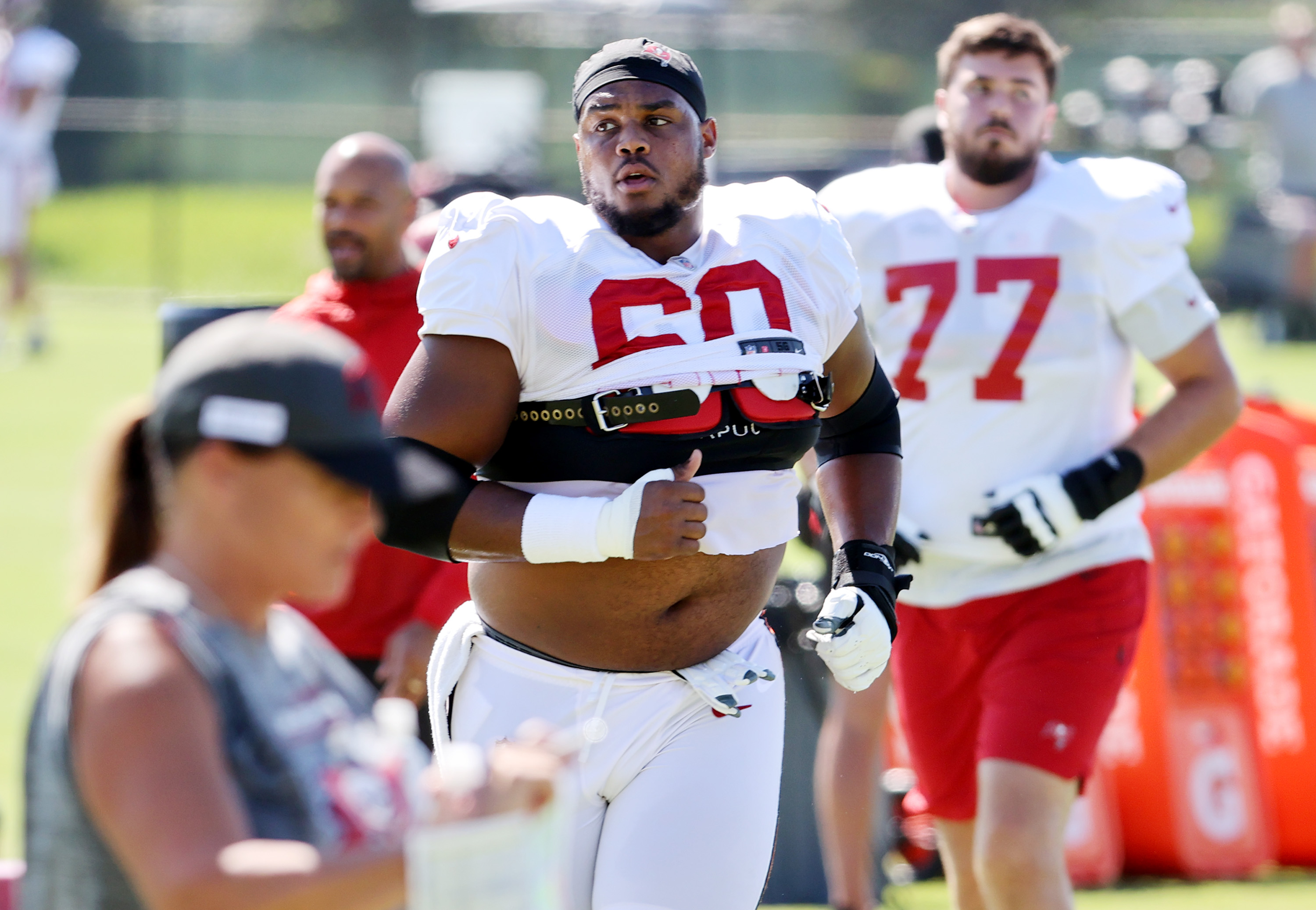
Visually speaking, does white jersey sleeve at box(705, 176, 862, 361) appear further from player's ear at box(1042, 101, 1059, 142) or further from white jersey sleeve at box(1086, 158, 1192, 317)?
player's ear at box(1042, 101, 1059, 142)

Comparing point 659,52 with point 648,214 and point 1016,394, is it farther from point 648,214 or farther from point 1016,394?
point 1016,394

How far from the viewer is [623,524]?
306 cm

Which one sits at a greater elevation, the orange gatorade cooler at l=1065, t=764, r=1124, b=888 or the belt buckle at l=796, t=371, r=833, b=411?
the belt buckle at l=796, t=371, r=833, b=411

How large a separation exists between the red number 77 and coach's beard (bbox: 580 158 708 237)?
1245mm

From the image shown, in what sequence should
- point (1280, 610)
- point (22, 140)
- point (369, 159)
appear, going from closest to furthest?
1. point (369, 159)
2. point (1280, 610)
3. point (22, 140)

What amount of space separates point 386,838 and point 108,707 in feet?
1.16

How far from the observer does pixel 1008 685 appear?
164 inches

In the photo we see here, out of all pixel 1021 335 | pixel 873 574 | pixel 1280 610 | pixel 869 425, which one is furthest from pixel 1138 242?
pixel 1280 610

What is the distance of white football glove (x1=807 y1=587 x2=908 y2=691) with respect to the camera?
11.0 feet

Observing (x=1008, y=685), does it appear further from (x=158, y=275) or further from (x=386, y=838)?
(x=158, y=275)

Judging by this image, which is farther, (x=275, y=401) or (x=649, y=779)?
(x=649, y=779)

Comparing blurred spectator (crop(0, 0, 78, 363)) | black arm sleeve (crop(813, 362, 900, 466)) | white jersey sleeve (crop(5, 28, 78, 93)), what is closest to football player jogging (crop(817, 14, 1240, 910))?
black arm sleeve (crop(813, 362, 900, 466))

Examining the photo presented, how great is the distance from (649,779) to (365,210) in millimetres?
2254

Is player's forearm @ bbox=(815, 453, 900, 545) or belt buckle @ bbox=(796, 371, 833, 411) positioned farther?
player's forearm @ bbox=(815, 453, 900, 545)
